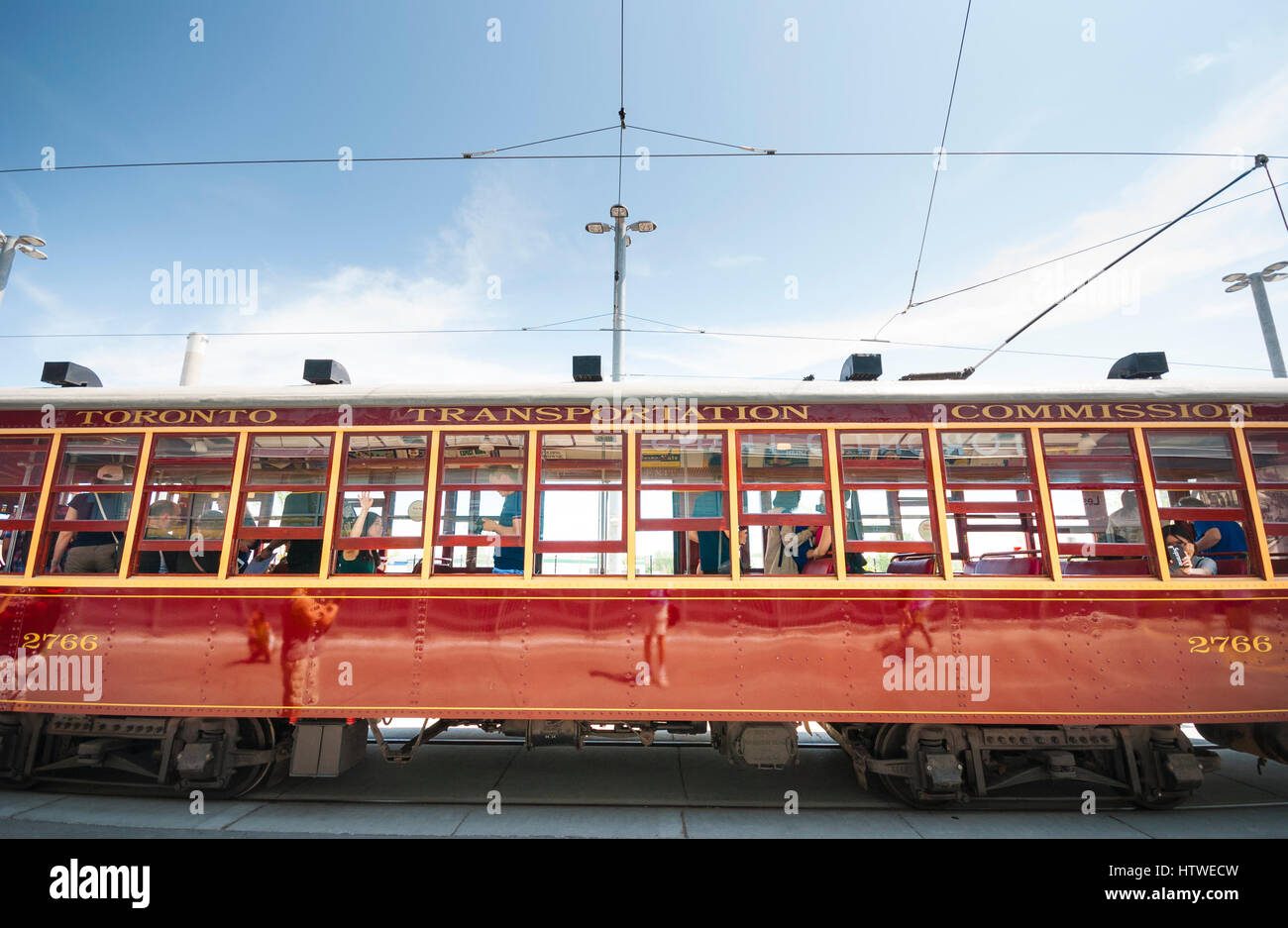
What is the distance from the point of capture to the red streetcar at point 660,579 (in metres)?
4.30

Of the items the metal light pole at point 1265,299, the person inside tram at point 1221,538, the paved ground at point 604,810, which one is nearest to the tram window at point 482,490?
the paved ground at point 604,810

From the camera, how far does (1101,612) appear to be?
4.29 m

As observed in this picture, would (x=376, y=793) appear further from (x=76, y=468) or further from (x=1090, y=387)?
(x=1090, y=387)

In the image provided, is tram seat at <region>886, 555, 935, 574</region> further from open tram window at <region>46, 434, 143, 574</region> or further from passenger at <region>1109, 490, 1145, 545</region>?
open tram window at <region>46, 434, 143, 574</region>

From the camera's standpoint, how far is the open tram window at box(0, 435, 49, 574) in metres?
4.78

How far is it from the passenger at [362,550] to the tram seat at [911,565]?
4.32 m

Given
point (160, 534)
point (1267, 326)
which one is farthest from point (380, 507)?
point (1267, 326)

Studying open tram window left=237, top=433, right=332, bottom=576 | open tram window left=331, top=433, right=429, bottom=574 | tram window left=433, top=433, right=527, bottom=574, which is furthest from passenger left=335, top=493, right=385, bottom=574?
tram window left=433, top=433, right=527, bottom=574

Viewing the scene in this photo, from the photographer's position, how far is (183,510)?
4.82 m

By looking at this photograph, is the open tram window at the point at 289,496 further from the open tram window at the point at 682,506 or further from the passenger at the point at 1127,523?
the passenger at the point at 1127,523

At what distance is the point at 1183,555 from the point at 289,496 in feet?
23.3

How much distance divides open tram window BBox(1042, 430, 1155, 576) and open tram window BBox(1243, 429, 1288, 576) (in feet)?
2.88

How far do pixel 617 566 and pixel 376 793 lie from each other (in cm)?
285

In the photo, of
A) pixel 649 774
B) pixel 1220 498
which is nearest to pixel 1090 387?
pixel 1220 498
